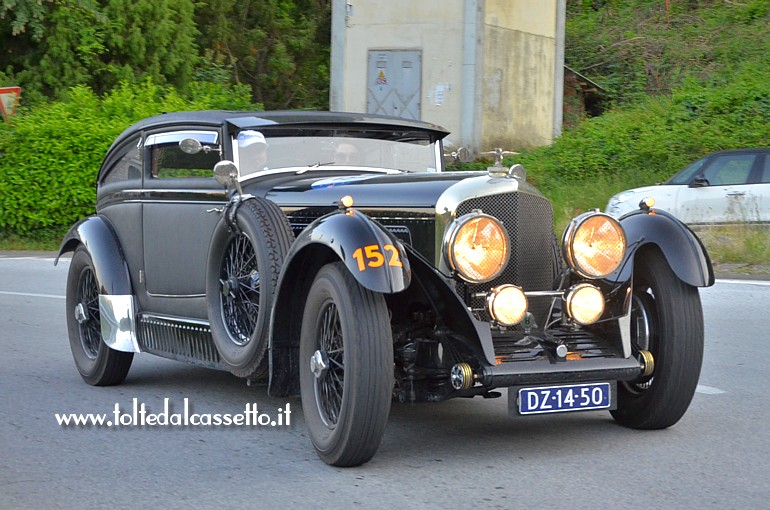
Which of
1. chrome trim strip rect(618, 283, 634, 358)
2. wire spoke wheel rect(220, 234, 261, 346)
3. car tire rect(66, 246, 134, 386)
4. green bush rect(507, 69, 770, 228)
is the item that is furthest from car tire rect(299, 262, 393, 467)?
green bush rect(507, 69, 770, 228)

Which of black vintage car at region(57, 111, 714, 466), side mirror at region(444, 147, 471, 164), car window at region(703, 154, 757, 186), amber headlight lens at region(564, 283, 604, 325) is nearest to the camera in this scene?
black vintage car at region(57, 111, 714, 466)

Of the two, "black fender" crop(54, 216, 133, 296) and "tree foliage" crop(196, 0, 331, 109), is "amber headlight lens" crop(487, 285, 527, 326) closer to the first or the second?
"black fender" crop(54, 216, 133, 296)

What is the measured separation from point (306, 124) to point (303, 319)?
1.58m

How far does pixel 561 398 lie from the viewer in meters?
4.95

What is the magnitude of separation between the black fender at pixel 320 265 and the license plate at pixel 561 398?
0.76 meters

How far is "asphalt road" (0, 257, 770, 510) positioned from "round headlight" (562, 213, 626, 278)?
0.83 meters

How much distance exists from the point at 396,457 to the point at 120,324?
99.6 inches

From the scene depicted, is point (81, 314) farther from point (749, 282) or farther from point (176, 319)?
point (749, 282)

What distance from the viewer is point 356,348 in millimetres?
4699

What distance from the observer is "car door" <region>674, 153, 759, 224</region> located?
50.3 ft

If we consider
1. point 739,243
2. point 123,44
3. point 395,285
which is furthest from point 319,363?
point 123,44

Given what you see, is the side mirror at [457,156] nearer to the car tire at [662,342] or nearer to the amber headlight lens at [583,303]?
the car tire at [662,342]

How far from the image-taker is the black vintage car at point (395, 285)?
485 centimetres

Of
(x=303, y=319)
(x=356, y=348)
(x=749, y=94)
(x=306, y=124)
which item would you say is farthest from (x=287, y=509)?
(x=749, y=94)
